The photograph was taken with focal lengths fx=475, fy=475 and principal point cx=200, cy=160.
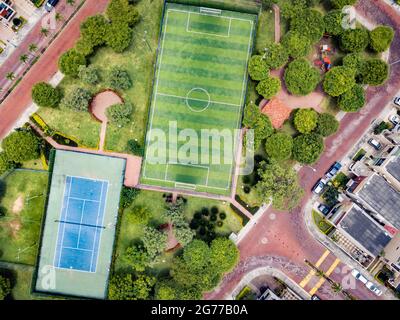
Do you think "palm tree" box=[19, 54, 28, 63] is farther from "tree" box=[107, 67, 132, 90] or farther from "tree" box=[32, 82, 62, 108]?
"tree" box=[107, 67, 132, 90]

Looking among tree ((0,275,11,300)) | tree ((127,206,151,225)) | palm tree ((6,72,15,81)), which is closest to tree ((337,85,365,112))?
tree ((127,206,151,225))

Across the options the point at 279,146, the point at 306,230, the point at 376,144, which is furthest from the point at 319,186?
the point at 376,144

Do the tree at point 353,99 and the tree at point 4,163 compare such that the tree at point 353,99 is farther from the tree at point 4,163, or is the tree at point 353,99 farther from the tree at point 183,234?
the tree at point 4,163

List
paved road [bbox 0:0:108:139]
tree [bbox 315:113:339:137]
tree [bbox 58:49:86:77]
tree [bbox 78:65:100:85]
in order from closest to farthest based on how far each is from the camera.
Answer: tree [bbox 58:49:86:77] → tree [bbox 78:65:100:85] → tree [bbox 315:113:339:137] → paved road [bbox 0:0:108:139]

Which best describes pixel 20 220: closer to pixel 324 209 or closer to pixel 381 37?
pixel 324 209

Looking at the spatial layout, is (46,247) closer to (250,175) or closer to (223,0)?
(250,175)

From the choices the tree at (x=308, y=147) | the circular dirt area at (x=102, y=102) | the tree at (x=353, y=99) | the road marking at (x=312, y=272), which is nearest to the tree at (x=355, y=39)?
the tree at (x=353, y=99)

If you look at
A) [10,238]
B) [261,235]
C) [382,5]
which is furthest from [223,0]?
[10,238]
